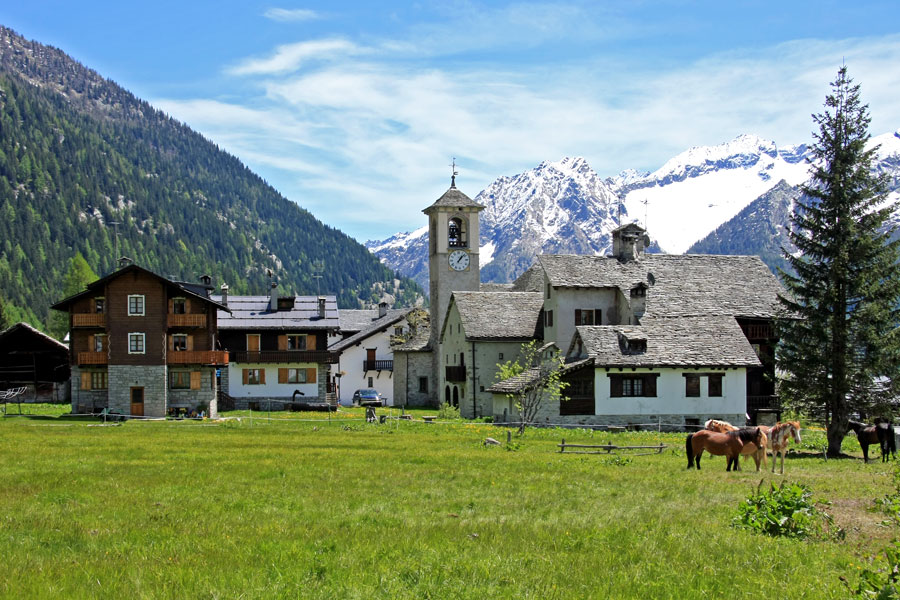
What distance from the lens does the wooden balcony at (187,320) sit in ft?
199

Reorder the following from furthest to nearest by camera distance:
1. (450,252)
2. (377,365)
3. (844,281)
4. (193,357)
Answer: (377,365), (450,252), (193,357), (844,281)

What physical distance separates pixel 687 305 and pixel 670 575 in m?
51.4

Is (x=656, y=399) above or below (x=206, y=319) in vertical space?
below

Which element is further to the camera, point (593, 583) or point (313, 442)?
point (313, 442)

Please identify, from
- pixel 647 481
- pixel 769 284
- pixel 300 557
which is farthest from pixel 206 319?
pixel 300 557

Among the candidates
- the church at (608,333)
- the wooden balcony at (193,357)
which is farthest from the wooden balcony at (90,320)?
the church at (608,333)

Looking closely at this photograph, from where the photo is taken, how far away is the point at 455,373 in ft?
228

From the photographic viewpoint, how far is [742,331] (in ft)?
197

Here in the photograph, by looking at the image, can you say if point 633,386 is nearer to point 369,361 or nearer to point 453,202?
point 453,202

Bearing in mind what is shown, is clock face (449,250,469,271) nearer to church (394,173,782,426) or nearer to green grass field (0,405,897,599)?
church (394,173,782,426)

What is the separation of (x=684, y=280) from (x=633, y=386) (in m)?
14.5

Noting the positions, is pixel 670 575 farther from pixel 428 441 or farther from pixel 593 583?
pixel 428 441

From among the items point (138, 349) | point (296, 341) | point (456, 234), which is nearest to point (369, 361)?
point (456, 234)

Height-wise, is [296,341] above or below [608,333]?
below
